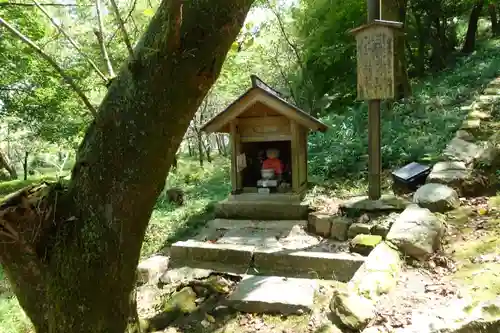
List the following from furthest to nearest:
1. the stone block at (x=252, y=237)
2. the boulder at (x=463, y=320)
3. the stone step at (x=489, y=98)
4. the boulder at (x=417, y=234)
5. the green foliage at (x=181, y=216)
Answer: the stone step at (x=489, y=98), the green foliage at (x=181, y=216), the stone block at (x=252, y=237), the boulder at (x=417, y=234), the boulder at (x=463, y=320)

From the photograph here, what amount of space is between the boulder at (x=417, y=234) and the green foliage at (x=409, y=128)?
8.77 ft

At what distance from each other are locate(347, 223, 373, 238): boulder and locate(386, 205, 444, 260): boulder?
1.85 feet

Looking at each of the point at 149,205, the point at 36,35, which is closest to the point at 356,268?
the point at 149,205

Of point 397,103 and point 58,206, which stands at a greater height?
point 397,103

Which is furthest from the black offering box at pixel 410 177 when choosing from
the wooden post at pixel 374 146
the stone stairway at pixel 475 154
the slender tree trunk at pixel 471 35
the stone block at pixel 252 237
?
the slender tree trunk at pixel 471 35

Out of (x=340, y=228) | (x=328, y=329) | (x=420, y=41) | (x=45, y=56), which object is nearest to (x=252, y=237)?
(x=340, y=228)

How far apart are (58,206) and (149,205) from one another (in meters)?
0.48

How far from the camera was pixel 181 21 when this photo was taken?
167 centimetres

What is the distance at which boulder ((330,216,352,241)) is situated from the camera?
534 centimetres

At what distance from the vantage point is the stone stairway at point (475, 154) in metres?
5.57

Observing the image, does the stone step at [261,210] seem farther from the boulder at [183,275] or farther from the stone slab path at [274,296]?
the stone slab path at [274,296]

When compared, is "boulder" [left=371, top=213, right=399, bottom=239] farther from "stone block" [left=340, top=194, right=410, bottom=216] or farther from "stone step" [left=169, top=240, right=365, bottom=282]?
"stone step" [left=169, top=240, right=365, bottom=282]

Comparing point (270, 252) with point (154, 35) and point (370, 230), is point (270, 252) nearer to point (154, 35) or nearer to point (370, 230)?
point (370, 230)

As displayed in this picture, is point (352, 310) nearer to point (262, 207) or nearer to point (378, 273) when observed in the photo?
point (378, 273)
